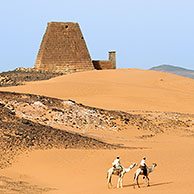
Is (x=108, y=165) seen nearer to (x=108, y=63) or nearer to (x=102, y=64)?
(x=108, y=63)

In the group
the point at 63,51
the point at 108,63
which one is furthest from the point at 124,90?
the point at 108,63

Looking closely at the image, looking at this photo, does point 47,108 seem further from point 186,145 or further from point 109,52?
point 109,52

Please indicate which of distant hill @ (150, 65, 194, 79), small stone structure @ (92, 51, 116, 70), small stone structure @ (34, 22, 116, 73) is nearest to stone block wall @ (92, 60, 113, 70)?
small stone structure @ (92, 51, 116, 70)

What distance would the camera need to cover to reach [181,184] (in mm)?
9281

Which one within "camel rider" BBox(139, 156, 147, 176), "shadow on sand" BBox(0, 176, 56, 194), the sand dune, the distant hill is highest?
A: the distant hill

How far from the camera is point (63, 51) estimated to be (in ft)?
129

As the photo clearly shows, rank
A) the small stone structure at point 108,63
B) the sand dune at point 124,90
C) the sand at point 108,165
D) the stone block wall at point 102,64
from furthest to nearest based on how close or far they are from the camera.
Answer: the stone block wall at point 102,64
the small stone structure at point 108,63
the sand dune at point 124,90
the sand at point 108,165

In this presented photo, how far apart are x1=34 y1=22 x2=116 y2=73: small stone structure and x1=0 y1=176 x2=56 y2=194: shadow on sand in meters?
29.8

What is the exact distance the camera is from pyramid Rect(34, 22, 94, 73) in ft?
129

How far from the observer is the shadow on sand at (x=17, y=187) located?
880 cm

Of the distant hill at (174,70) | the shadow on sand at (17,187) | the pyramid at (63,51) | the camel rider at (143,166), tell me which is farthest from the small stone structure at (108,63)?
the distant hill at (174,70)

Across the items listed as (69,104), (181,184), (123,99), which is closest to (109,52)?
(123,99)

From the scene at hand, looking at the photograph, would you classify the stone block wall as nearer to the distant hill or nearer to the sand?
the sand

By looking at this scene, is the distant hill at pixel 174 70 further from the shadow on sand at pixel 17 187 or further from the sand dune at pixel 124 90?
the shadow on sand at pixel 17 187
